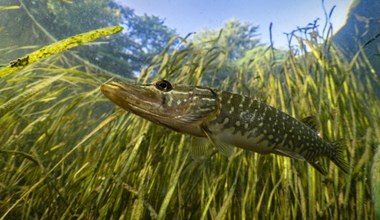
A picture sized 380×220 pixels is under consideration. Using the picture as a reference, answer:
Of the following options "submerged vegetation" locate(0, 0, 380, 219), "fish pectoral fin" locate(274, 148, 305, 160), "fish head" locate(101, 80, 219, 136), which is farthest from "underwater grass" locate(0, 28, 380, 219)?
"fish head" locate(101, 80, 219, 136)

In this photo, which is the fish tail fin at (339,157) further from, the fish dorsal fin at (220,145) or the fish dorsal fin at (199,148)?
the fish dorsal fin at (199,148)

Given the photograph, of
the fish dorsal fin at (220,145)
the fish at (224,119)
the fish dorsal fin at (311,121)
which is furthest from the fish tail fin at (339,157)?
the fish dorsal fin at (220,145)

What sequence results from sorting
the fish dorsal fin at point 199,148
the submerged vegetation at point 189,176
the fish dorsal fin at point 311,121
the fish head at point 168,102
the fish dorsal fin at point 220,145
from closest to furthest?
the fish head at point 168,102
the fish dorsal fin at point 220,145
the fish dorsal fin at point 199,148
the submerged vegetation at point 189,176
the fish dorsal fin at point 311,121

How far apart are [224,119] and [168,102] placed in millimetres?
384

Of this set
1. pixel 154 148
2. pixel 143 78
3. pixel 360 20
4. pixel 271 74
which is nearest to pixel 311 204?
pixel 154 148

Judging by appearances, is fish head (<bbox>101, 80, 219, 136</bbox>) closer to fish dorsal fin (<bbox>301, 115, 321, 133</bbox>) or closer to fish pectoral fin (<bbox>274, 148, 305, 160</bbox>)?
fish pectoral fin (<bbox>274, 148, 305, 160</bbox>)

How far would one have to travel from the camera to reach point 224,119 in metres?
1.84

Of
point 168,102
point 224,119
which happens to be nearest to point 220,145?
point 224,119

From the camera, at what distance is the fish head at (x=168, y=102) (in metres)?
1.55

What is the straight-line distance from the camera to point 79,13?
14.7 metres

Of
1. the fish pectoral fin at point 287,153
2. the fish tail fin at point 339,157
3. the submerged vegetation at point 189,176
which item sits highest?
the fish tail fin at point 339,157

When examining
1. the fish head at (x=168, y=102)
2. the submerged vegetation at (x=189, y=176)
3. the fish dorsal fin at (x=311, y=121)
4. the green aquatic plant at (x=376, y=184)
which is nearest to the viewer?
the green aquatic plant at (x=376, y=184)

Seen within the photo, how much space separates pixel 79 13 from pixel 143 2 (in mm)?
4974

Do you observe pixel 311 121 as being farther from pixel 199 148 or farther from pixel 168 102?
pixel 168 102
